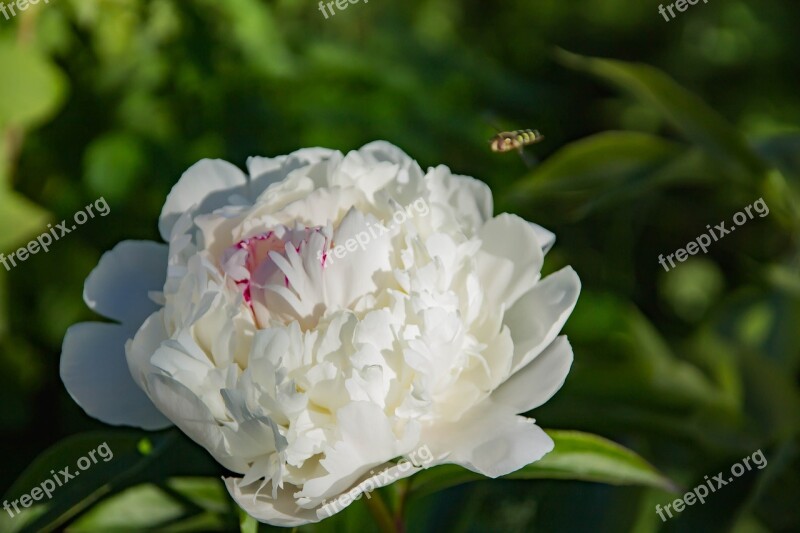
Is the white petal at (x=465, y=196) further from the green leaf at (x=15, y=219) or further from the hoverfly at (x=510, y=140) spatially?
the green leaf at (x=15, y=219)

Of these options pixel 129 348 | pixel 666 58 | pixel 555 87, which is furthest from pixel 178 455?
pixel 666 58

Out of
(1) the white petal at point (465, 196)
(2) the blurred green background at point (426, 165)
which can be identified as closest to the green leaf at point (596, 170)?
(2) the blurred green background at point (426, 165)

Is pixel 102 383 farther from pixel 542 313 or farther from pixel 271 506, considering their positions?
pixel 542 313

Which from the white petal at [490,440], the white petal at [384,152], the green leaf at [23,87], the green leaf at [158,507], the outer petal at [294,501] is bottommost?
the green leaf at [158,507]

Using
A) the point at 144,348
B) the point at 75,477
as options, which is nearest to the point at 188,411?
the point at 144,348

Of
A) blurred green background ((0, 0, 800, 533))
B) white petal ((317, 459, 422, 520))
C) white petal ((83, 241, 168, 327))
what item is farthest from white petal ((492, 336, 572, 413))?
white petal ((83, 241, 168, 327))
